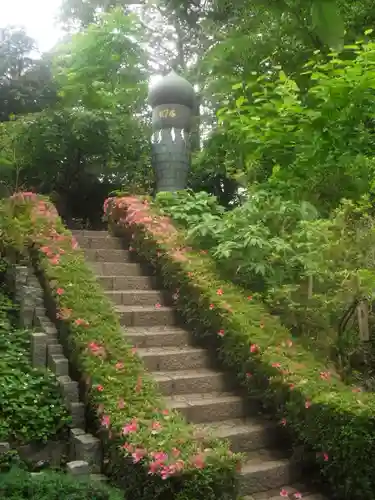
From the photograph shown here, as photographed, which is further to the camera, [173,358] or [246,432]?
[173,358]

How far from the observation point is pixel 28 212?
6.33 metres

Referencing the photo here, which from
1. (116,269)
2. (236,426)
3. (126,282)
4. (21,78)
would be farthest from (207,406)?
(21,78)

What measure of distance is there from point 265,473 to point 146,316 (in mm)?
2224

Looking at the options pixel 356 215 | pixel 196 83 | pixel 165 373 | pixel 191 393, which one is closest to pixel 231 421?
pixel 191 393

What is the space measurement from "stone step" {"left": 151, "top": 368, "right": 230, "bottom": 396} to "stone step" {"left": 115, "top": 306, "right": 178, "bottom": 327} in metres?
0.81

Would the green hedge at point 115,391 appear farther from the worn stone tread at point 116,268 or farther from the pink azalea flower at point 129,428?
the worn stone tread at point 116,268

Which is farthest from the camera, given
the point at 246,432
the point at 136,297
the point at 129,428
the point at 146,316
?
the point at 136,297

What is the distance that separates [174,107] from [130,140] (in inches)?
41.5

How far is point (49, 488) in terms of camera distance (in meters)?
3.09

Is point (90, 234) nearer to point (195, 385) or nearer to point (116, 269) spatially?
point (116, 269)

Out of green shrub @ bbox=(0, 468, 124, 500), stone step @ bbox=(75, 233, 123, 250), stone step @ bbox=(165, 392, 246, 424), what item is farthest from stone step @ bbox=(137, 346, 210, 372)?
stone step @ bbox=(75, 233, 123, 250)

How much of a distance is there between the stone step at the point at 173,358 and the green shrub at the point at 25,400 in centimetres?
98

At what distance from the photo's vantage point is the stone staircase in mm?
4117

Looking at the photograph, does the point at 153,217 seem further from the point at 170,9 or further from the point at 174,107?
→ the point at 170,9
